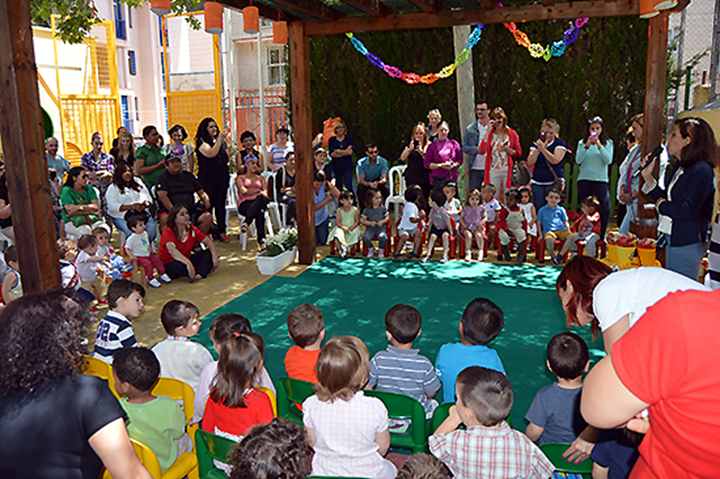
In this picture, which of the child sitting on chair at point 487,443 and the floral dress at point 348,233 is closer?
the child sitting on chair at point 487,443

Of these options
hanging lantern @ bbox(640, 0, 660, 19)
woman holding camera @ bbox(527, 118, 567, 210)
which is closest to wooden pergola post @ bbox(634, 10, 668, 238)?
hanging lantern @ bbox(640, 0, 660, 19)

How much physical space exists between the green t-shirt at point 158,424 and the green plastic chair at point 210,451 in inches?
9.9

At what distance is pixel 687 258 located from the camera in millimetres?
4043

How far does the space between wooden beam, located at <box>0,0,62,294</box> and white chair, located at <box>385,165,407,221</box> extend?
5.58 meters

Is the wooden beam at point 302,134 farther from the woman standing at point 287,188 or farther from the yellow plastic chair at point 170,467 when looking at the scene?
the yellow plastic chair at point 170,467

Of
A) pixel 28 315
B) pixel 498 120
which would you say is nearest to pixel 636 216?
pixel 498 120

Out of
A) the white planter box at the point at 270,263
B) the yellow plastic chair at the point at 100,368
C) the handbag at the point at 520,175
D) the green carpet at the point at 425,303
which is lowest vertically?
the green carpet at the point at 425,303

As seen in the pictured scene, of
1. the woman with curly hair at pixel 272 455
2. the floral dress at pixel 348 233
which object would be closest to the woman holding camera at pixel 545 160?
the floral dress at pixel 348 233

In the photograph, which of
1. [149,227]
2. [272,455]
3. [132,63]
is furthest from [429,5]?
[132,63]

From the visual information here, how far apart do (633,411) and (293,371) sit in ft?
7.23

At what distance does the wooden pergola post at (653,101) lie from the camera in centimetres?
566

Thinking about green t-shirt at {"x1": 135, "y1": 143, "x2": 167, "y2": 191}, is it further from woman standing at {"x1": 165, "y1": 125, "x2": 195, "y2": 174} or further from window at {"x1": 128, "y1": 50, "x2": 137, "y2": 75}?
window at {"x1": 128, "y1": 50, "x2": 137, "y2": 75}

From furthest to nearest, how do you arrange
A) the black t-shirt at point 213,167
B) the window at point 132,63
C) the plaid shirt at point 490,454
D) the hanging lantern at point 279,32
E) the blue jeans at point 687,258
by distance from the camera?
the window at point 132,63 < the black t-shirt at point 213,167 < the hanging lantern at point 279,32 < the blue jeans at point 687,258 < the plaid shirt at point 490,454

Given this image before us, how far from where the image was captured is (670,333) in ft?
3.74
